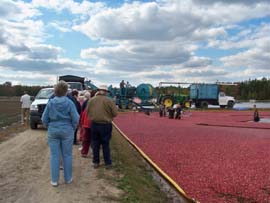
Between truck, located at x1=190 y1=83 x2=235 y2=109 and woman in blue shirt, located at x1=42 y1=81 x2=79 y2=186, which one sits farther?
truck, located at x1=190 y1=83 x2=235 y2=109

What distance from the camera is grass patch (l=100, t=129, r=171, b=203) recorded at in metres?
6.37

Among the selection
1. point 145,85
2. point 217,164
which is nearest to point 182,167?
point 217,164

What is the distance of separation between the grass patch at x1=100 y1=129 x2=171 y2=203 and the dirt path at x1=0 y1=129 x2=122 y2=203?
0.71ft

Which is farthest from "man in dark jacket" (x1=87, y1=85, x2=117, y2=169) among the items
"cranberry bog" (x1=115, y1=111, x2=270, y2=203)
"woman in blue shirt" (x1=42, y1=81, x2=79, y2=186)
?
"cranberry bog" (x1=115, y1=111, x2=270, y2=203)

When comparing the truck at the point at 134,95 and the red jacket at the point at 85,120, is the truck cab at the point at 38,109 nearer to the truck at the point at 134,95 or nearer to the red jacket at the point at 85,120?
the red jacket at the point at 85,120

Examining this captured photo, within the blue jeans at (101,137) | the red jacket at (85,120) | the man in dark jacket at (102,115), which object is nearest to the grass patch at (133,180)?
the blue jeans at (101,137)

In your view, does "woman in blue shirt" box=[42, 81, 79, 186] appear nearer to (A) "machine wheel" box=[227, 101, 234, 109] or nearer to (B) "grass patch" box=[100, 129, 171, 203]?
(B) "grass patch" box=[100, 129, 171, 203]

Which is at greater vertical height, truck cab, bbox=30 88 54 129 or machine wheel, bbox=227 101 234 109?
truck cab, bbox=30 88 54 129

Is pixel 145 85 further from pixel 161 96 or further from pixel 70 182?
pixel 70 182

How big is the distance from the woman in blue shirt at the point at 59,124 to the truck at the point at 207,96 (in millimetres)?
37476

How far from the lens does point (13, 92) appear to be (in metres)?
96.3

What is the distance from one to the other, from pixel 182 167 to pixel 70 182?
3032 millimetres

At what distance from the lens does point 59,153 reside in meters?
6.64

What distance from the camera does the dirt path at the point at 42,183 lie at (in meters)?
5.88
